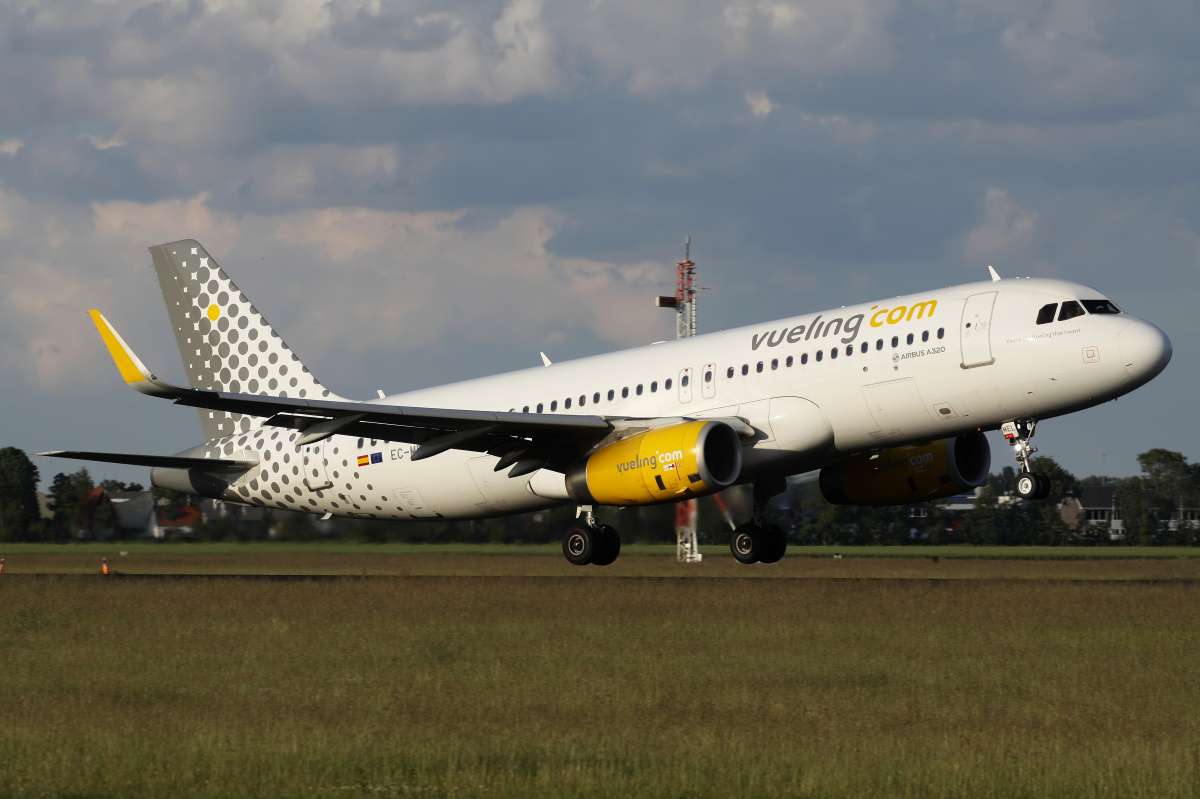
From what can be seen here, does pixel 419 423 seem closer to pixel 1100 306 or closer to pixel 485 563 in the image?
pixel 1100 306

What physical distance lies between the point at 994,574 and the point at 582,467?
27372 mm

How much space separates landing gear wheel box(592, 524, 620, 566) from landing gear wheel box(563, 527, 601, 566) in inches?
2.5

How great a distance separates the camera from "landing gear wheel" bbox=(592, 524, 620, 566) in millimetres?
28891

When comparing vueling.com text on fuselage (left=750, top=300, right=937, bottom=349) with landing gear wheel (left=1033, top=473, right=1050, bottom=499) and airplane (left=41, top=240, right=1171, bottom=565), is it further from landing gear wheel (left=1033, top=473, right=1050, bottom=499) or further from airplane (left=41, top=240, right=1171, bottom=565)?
landing gear wheel (left=1033, top=473, right=1050, bottom=499)

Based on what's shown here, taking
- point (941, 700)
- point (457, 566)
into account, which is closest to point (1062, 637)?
point (941, 700)

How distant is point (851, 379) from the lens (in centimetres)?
2528

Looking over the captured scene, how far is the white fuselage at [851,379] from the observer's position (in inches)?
940

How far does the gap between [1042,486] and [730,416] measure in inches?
224

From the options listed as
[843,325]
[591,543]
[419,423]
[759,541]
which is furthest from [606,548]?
[843,325]

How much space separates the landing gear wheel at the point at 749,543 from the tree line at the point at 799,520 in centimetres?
608

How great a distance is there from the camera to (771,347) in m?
26.5

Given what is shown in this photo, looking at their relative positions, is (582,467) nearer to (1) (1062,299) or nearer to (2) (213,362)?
(1) (1062,299)

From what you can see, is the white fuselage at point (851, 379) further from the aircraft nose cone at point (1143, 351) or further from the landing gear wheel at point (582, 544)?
the landing gear wheel at point (582, 544)

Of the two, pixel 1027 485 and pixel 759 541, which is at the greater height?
pixel 1027 485
